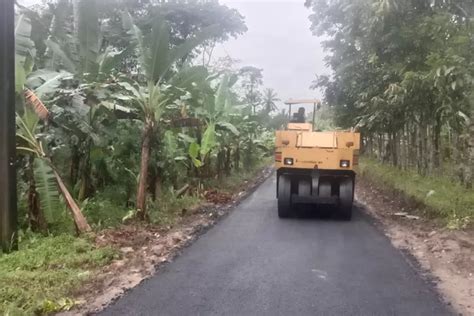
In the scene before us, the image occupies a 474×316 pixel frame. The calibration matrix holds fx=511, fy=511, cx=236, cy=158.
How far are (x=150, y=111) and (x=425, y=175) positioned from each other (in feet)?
27.8

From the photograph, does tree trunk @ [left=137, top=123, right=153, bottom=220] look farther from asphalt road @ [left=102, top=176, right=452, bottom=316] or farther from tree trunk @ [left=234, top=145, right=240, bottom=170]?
tree trunk @ [left=234, top=145, right=240, bottom=170]

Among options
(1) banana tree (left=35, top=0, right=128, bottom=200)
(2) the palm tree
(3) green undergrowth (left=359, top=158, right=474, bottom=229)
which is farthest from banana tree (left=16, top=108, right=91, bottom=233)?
(2) the palm tree

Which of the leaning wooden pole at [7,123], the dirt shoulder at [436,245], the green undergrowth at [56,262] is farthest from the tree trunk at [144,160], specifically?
the dirt shoulder at [436,245]

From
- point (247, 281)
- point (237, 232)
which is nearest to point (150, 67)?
point (237, 232)

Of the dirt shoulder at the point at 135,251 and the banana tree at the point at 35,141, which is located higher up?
the banana tree at the point at 35,141

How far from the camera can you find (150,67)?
781 centimetres

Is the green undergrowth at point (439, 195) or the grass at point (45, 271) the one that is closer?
the grass at point (45, 271)

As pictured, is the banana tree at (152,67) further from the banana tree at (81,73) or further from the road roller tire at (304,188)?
the road roller tire at (304,188)

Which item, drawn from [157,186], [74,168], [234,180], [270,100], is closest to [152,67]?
[74,168]

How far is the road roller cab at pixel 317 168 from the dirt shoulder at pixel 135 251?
147cm

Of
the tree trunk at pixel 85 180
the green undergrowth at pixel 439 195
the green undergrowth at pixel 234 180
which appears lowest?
the green undergrowth at pixel 234 180

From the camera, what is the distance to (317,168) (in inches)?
377

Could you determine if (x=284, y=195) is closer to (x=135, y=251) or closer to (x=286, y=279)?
(x=135, y=251)

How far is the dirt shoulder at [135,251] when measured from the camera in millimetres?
5023
